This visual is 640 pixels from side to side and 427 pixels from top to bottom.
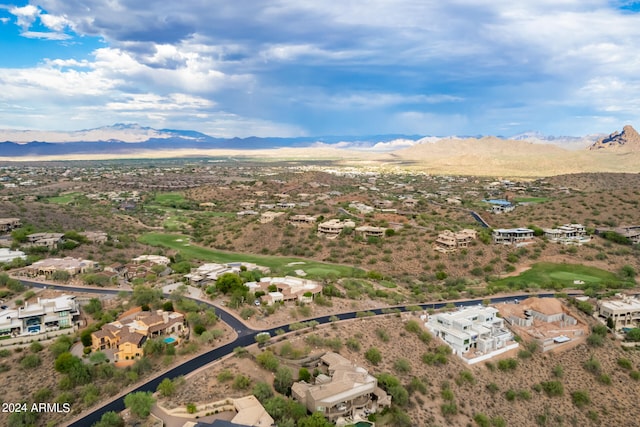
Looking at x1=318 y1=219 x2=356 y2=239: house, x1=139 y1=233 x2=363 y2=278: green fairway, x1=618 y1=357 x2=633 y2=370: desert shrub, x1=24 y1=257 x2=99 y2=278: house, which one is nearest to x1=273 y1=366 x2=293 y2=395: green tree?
x1=139 y1=233 x2=363 y2=278: green fairway

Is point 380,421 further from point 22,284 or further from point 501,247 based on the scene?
point 501,247

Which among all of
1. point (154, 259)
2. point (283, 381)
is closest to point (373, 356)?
point (283, 381)

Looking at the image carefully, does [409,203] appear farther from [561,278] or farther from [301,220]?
[561,278]

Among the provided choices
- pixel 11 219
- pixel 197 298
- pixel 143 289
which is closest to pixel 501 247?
pixel 197 298

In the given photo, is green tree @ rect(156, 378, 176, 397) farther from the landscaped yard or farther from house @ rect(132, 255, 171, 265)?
the landscaped yard

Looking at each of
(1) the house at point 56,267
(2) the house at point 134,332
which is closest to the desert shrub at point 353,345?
(2) the house at point 134,332
